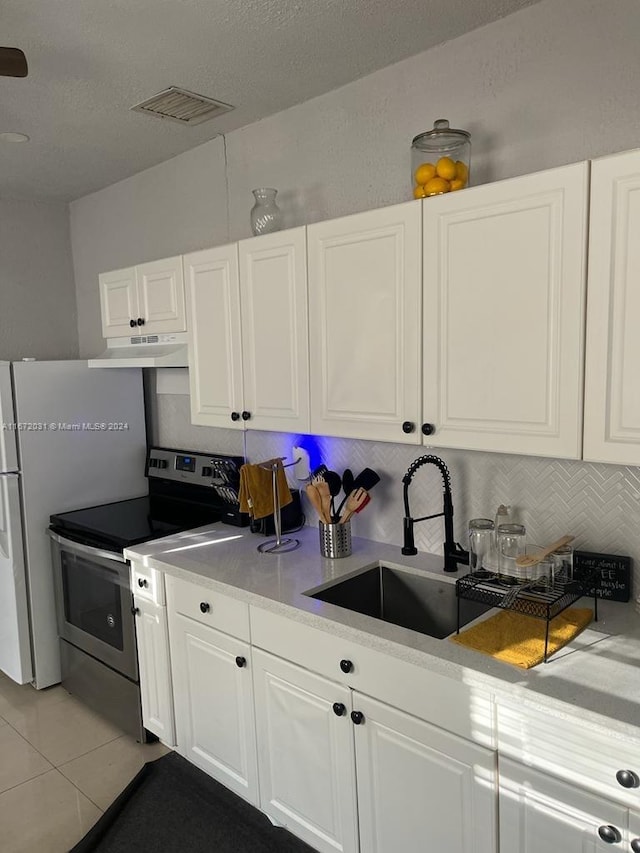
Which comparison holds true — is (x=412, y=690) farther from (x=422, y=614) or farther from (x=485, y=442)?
(x=485, y=442)

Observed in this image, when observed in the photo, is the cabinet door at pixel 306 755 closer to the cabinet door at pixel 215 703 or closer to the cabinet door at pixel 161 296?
the cabinet door at pixel 215 703

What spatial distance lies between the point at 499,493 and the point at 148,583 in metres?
1.42

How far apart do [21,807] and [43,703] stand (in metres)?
0.80

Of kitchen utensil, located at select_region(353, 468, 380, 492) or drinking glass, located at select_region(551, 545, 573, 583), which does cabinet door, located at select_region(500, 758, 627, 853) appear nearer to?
drinking glass, located at select_region(551, 545, 573, 583)

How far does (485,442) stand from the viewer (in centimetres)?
183

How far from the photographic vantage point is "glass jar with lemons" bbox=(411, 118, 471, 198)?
193cm

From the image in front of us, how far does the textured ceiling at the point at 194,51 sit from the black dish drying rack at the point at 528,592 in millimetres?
1721

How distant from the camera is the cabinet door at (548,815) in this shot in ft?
4.51

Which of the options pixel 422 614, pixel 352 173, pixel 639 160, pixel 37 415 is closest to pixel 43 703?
pixel 37 415

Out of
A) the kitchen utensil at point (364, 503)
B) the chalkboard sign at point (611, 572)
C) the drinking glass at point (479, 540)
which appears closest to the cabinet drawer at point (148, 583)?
the kitchen utensil at point (364, 503)

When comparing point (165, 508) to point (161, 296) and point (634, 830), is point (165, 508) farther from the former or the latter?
point (634, 830)

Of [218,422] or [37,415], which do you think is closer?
[218,422]

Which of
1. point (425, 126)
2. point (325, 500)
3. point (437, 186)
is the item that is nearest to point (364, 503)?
point (325, 500)

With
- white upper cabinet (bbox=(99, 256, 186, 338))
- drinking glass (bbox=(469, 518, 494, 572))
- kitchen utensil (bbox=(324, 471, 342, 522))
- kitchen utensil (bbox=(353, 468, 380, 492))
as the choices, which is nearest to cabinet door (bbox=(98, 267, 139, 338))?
white upper cabinet (bbox=(99, 256, 186, 338))
